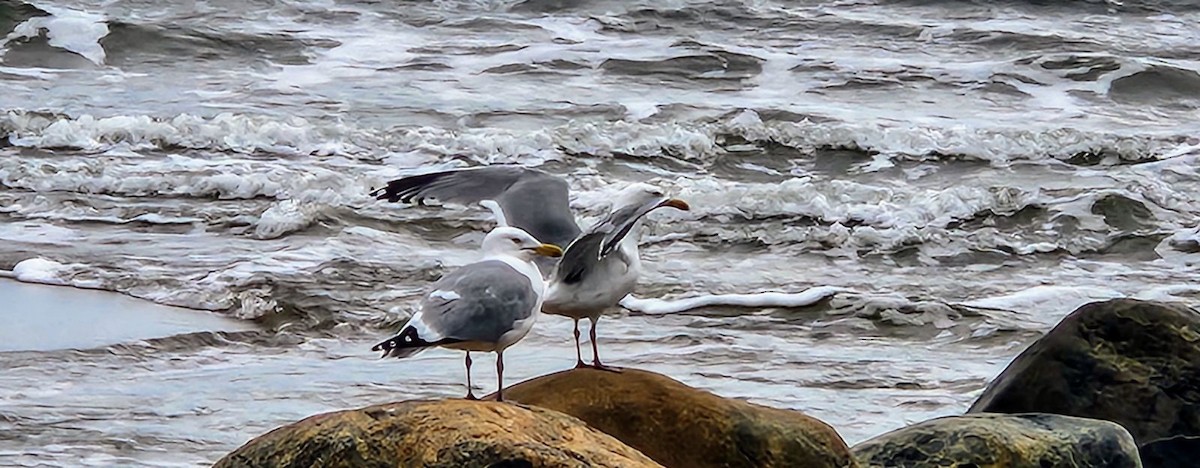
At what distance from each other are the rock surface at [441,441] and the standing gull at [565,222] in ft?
3.57

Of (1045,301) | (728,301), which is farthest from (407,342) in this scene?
(1045,301)

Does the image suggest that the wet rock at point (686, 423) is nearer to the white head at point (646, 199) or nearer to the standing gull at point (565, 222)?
the standing gull at point (565, 222)

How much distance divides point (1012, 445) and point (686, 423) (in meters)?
0.78

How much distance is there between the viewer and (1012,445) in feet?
14.2

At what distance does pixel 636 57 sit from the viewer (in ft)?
47.1

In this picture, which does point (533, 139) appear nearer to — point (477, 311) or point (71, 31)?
point (71, 31)

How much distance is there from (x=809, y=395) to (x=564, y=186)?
4.26 feet

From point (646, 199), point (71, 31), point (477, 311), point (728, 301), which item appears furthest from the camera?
point (71, 31)

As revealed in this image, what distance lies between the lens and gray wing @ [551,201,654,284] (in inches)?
178

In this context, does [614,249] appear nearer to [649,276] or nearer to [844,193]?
[649,276]

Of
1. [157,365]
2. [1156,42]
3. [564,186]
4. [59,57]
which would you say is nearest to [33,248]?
[157,365]

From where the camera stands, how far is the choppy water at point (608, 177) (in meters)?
6.38

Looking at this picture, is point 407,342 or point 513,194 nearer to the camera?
point 407,342

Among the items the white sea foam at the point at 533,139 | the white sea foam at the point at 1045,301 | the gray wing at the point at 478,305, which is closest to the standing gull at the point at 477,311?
the gray wing at the point at 478,305
